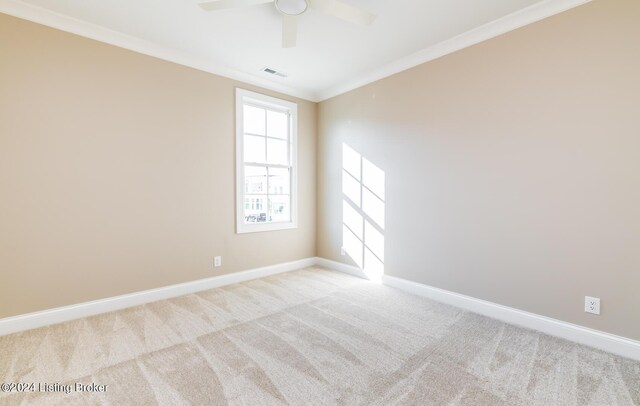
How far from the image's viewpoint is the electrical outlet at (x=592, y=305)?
218 centimetres

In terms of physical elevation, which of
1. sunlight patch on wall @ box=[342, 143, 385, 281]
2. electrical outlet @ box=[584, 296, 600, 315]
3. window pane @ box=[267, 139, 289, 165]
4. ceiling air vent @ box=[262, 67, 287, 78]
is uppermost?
ceiling air vent @ box=[262, 67, 287, 78]

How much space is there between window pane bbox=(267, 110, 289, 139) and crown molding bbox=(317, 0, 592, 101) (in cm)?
112

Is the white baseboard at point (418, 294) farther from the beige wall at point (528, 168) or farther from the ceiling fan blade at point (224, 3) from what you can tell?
the ceiling fan blade at point (224, 3)

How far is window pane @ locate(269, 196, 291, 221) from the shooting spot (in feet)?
13.9

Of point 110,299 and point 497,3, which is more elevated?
point 497,3

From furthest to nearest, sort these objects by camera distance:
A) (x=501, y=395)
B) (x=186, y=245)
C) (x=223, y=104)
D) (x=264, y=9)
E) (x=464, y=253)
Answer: (x=223, y=104) → (x=186, y=245) → (x=464, y=253) → (x=264, y=9) → (x=501, y=395)

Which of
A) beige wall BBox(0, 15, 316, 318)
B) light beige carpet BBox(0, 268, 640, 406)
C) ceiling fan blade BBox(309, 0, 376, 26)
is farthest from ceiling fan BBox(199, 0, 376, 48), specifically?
light beige carpet BBox(0, 268, 640, 406)

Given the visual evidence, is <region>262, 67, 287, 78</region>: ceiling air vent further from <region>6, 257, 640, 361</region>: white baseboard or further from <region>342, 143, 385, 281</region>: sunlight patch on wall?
<region>6, 257, 640, 361</region>: white baseboard

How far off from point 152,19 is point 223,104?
3.75 ft

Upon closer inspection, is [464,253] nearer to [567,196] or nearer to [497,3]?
[567,196]

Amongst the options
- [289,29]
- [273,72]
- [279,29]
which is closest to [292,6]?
[289,29]

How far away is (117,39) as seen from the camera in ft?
9.31

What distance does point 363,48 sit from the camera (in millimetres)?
3115

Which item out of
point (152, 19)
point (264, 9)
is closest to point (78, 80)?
point (152, 19)
